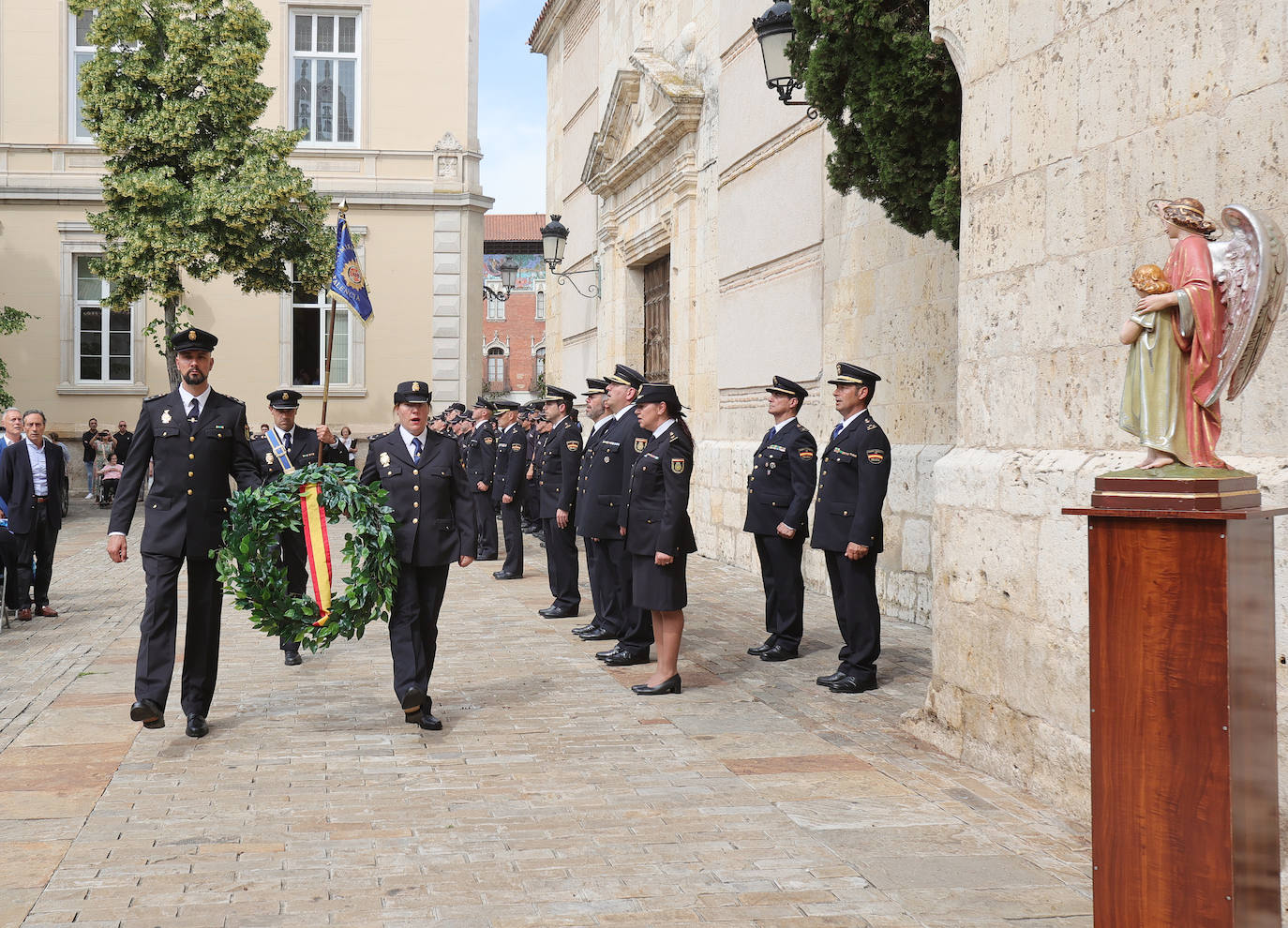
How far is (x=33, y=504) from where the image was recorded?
34.9 feet

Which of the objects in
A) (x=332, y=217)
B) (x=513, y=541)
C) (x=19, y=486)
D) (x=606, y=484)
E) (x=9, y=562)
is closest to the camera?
(x=606, y=484)

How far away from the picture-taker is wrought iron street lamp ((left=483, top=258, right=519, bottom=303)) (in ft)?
215

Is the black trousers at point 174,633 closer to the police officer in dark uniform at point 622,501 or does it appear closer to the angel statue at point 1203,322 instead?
the police officer in dark uniform at point 622,501

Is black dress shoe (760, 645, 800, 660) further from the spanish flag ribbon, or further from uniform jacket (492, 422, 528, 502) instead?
uniform jacket (492, 422, 528, 502)

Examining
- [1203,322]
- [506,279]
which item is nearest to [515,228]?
[506,279]

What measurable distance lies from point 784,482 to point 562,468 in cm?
262

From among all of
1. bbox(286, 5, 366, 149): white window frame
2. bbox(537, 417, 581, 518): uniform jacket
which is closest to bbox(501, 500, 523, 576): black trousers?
bbox(537, 417, 581, 518): uniform jacket

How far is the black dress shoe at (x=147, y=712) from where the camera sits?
20.5ft

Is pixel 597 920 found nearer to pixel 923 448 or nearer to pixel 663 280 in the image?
pixel 923 448

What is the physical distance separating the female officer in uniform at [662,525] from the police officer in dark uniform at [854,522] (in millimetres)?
954

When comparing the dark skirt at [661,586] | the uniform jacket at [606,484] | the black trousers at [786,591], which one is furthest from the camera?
the uniform jacket at [606,484]

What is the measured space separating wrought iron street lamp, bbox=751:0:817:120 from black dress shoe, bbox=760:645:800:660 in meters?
4.27

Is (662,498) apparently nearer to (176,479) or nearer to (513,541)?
(176,479)

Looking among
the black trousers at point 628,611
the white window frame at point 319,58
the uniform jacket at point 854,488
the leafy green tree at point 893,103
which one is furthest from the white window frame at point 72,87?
the uniform jacket at point 854,488
